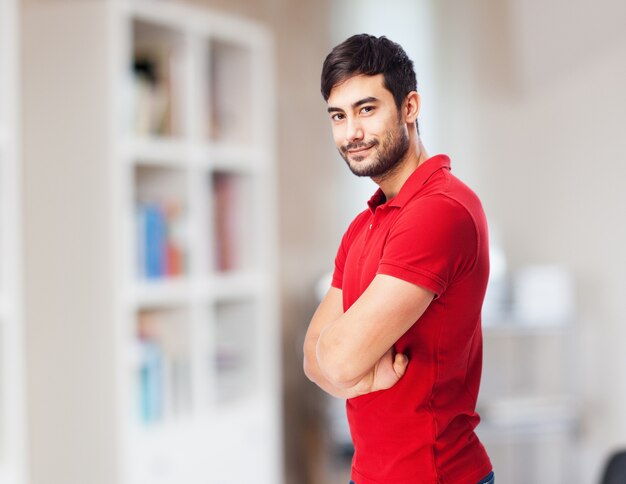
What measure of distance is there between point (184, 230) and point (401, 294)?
6.86ft

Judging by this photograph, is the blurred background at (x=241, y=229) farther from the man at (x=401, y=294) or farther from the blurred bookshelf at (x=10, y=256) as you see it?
the man at (x=401, y=294)

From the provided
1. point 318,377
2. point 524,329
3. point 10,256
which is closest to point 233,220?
point 10,256

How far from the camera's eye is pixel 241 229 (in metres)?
2.67

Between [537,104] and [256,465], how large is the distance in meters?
1.91

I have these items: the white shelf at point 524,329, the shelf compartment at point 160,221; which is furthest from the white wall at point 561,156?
the shelf compartment at point 160,221

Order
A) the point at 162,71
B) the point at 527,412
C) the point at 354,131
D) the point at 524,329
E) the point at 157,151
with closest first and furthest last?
the point at 354,131, the point at 157,151, the point at 162,71, the point at 527,412, the point at 524,329

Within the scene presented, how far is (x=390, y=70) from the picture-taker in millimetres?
323

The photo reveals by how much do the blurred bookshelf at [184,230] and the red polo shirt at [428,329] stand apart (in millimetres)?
1843

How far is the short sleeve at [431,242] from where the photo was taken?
350mm

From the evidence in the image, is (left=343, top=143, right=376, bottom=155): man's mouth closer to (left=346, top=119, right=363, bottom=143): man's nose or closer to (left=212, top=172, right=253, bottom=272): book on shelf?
(left=346, top=119, right=363, bottom=143): man's nose

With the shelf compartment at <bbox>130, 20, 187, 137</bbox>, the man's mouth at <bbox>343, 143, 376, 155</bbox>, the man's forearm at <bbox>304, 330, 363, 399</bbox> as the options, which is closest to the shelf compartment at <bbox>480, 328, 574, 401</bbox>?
the shelf compartment at <bbox>130, 20, 187, 137</bbox>

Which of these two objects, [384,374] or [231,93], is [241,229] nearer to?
[231,93]

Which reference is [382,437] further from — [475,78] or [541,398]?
[475,78]

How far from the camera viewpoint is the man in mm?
326
